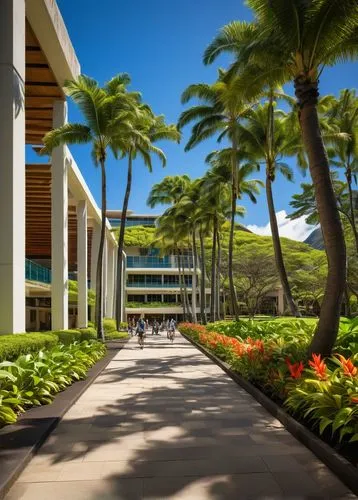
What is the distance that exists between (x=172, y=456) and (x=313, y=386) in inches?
87.2

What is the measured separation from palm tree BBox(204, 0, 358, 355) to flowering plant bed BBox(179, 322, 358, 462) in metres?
1.00

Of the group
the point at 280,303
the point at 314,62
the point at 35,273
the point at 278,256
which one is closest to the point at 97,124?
the point at 35,273

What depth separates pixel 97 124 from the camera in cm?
2080

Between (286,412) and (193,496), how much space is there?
316 cm

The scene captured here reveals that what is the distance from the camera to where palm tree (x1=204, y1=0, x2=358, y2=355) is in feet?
31.0

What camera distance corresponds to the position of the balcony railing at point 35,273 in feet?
70.8

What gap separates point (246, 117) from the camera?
79.4 feet

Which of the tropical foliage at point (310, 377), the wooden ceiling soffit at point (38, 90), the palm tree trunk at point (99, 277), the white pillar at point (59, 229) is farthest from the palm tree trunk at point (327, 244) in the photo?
the palm tree trunk at point (99, 277)

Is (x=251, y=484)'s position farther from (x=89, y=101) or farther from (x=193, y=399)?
(x=89, y=101)

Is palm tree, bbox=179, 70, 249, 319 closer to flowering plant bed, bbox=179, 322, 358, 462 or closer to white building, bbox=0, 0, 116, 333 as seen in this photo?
white building, bbox=0, 0, 116, 333

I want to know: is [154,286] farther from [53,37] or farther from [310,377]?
[310,377]

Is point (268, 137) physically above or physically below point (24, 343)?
above

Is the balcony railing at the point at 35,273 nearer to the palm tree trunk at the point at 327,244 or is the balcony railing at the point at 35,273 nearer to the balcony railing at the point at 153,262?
the palm tree trunk at the point at 327,244

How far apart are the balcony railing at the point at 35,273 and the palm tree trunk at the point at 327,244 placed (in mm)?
14637
